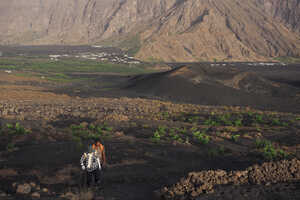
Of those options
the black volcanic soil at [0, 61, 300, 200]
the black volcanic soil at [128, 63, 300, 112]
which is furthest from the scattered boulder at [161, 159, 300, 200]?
the black volcanic soil at [128, 63, 300, 112]

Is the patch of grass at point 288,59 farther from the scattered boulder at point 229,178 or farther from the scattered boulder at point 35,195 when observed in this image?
the scattered boulder at point 35,195

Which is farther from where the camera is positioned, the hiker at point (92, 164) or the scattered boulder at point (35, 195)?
the hiker at point (92, 164)

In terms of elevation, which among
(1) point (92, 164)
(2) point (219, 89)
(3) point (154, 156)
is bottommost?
(3) point (154, 156)

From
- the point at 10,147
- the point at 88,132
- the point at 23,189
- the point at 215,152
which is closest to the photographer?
the point at 23,189

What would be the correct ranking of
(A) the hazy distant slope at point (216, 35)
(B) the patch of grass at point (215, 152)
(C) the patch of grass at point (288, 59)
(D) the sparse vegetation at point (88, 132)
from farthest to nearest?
(A) the hazy distant slope at point (216, 35)
(C) the patch of grass at point (288, 59)
(D) the sparse vegetation at point (88, 132)
(B) the patch of grass at point (215, 152)

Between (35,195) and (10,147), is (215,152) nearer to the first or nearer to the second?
(35,195)

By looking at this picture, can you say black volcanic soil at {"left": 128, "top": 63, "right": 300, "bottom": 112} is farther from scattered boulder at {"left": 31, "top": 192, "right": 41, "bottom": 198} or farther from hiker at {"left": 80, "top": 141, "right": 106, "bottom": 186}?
scattered boulder at {"left": 31, "top": 192, "right": 41, "bottom": 198}

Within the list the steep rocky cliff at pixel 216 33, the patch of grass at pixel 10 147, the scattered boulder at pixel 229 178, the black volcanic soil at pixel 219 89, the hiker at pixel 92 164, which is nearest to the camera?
the scattered boulder at pixel 229 178

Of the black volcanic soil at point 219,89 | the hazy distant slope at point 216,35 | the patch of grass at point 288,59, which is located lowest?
the black volcanic soil at point 219,89

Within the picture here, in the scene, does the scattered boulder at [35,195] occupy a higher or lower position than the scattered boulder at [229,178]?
lower

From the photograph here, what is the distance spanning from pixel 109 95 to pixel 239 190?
3783 cm

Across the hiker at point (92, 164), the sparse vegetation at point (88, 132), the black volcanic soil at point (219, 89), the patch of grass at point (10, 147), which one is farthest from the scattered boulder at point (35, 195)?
the black volcanic soil at point (219, 89)

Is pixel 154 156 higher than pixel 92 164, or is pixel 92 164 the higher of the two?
pixel 92 164

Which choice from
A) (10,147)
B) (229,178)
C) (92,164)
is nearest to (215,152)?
(229,178)
